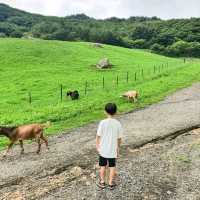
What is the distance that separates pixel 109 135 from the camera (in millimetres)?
13500

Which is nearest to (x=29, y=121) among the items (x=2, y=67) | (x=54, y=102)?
(x=54, y=102)

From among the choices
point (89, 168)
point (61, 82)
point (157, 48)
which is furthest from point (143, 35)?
point (89, 168)

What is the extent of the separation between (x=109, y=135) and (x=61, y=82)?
37624 mm

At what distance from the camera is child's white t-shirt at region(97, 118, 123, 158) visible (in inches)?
530

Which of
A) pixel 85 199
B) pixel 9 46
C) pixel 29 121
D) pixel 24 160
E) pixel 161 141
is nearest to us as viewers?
pixel 85 199

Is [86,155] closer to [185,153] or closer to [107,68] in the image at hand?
[185,153]

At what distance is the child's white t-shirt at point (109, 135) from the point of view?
1346 cm

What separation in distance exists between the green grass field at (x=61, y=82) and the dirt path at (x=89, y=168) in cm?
393

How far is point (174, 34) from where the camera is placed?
6334 inches

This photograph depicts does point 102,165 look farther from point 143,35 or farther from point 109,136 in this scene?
point 143,35

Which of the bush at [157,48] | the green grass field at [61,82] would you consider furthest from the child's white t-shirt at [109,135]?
the bush at [157,48]

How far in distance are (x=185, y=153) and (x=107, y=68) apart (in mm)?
48359

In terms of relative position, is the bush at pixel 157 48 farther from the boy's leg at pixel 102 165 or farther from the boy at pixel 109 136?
the boy at pixel 109 136

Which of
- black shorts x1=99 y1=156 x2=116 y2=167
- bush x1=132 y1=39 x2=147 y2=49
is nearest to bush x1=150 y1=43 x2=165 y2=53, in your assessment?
bush x1=132 y1=39 x2=147 y2=49
